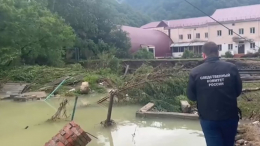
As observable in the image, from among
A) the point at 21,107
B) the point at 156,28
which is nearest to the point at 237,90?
the point at 21,107

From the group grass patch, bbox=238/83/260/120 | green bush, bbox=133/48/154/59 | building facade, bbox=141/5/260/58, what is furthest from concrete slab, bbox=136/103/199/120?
building facade, bbox=141/5/260/58

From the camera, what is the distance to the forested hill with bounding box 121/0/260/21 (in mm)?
65312

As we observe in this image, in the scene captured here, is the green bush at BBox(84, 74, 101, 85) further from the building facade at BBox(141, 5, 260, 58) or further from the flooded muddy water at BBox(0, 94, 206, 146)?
the building facade at BBox(141, 5, 260, 58)

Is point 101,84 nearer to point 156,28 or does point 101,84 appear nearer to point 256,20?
point 256,20

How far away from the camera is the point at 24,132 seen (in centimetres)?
823

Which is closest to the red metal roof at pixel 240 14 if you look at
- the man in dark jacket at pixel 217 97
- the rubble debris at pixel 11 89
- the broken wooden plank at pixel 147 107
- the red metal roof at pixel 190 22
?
the red metal roof at pixel 190 22

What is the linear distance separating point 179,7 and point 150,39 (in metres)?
28.1

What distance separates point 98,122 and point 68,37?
1689cm

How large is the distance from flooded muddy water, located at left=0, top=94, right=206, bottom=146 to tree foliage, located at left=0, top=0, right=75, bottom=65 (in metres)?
7.85

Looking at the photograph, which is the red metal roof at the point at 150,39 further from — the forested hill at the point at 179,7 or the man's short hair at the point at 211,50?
the man's short hair at the point at 211,50

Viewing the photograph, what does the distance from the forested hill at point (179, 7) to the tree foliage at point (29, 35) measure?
1841 inches

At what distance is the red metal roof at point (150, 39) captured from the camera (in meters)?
43.1

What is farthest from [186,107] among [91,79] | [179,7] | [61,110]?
[179,7]

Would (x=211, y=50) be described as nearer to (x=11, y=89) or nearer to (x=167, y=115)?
(x=167, y=115)
